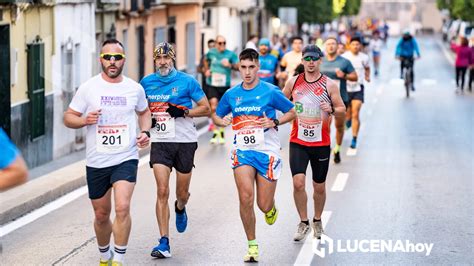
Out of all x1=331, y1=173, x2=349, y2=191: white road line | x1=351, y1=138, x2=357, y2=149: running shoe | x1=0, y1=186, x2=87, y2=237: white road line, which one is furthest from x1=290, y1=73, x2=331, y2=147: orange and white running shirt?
x1=351, y1=138, x2=357, y2=149: running shoe

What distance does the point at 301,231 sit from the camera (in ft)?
40.6

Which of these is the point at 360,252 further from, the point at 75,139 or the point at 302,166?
the point at 75,139

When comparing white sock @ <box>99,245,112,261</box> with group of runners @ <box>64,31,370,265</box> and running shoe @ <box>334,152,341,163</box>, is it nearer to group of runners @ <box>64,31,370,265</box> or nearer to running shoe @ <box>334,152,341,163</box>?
group of runners @ <box>64,31,370,265</box>

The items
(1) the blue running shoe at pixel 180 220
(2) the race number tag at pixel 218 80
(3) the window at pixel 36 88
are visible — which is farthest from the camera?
(2) the race number tag at pixel 218 80

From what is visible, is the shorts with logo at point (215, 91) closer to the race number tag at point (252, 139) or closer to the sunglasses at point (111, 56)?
the race number tag at point (252, 139)

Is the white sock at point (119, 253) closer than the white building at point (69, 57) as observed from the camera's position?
Yes

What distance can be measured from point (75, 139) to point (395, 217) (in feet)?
32.7

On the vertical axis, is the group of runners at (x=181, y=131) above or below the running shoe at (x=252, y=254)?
above

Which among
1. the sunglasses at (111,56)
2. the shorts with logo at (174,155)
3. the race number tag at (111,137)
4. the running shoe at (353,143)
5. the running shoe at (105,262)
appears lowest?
the running shoe at (353,143)

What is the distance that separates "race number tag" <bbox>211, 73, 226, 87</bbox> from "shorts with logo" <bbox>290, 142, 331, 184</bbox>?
10359mm

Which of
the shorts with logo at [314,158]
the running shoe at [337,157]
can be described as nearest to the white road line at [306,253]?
the shorts with logo at [314,158]

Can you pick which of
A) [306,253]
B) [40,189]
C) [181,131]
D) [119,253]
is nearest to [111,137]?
[119,253]

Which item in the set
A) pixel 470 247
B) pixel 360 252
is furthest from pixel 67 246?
pixel 470 247

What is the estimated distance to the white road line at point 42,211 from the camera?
13.3 meters
